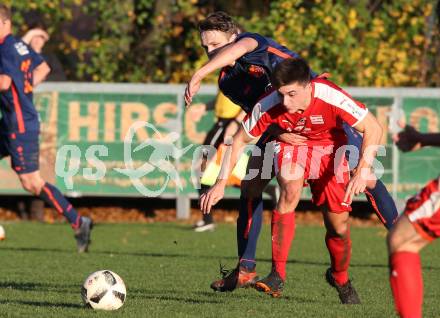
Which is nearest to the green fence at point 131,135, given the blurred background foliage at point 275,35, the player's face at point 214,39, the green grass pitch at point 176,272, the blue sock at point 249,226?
the green grass pitch at point 176,272

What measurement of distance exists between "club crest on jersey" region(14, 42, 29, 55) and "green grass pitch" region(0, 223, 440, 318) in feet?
6.74

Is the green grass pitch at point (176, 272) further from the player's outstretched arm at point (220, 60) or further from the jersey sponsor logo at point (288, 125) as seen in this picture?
the player's outstretched arm at point (220, 60)

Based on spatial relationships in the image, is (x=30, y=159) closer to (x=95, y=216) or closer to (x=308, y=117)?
(x=308, y=117)

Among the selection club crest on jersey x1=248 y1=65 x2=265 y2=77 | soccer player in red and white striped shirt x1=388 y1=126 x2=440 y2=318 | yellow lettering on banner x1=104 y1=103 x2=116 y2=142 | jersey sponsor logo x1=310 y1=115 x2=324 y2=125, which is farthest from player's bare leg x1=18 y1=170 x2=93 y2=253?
soccer player in red and white striped shirt x1=388 y1=126 x2=440 y2=318

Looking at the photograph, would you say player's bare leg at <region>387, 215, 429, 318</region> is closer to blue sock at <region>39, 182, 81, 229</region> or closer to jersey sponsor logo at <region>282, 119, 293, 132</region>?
jersey sponsor logo at <region>282, 119, 293, 132</region>

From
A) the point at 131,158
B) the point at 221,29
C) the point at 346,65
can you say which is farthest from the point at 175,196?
the point at 221,29

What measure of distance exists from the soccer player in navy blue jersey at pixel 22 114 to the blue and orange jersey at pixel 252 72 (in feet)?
11.0

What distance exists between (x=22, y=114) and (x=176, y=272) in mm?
2395

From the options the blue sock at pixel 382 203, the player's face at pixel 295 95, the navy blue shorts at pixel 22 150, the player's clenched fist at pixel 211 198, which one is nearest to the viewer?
the player's clenched fist at pixel 211 198

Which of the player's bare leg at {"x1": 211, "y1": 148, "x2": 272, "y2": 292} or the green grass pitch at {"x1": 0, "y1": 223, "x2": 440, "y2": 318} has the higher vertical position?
the player's bare leg at {"x1": 211, "y1": 148, "x2": 272, "y2": 292}

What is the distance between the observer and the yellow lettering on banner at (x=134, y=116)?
56.4 feet

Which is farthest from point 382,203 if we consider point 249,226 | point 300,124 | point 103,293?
point 103,293

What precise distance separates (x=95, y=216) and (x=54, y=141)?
1.73 metres

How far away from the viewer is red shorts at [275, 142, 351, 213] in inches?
307
